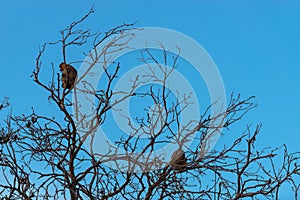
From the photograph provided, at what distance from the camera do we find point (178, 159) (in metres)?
2.28

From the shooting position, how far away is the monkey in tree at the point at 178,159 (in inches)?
89.6

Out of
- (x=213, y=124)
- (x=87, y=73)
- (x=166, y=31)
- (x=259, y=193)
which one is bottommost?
(x=259, y=193)

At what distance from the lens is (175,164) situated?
2.27 metres

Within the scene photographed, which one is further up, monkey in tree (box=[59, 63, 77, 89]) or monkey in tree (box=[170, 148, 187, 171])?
monkey in tree (box=[59, 63, 77, 89])

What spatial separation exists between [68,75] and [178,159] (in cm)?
62

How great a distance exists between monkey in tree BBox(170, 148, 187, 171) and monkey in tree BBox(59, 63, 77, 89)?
1.81 feet

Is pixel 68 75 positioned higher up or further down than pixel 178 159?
higher up

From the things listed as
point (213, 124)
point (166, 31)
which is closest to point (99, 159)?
point (213, 124)

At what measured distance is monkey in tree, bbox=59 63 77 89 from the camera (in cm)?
234

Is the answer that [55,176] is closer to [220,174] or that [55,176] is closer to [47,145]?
[47,145]

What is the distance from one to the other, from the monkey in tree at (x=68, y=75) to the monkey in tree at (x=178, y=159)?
1.81 ft

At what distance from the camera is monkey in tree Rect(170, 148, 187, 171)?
2275mm

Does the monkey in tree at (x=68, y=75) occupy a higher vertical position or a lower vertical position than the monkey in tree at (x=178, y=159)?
higher

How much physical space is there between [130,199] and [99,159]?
0.24m
